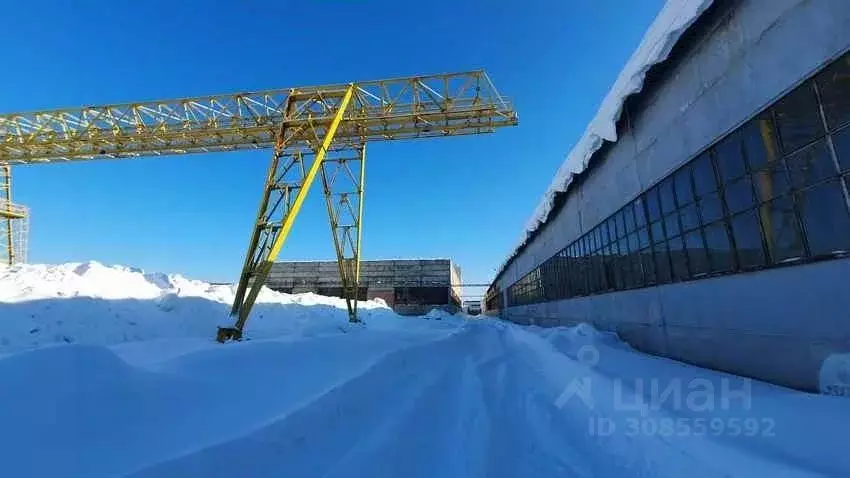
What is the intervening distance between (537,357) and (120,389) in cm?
674

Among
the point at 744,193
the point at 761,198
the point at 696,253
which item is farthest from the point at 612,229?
the point at 761,198

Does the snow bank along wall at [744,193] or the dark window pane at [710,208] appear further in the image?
the dark window pane at [710,208]

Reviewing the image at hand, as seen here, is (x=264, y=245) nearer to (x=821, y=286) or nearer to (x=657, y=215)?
(x=657, y=215)

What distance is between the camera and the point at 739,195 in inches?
201

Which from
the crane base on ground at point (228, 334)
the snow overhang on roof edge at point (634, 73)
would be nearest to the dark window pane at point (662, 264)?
the snow overhang on roof edge at point (634, 73)

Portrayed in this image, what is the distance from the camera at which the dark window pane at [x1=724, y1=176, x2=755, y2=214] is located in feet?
16.1

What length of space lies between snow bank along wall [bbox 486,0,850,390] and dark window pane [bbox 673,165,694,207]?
0.08ft

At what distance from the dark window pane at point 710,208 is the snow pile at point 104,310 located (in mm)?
9305

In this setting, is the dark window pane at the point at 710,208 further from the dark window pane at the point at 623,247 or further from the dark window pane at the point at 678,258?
the dark window pane at the point at 623,247

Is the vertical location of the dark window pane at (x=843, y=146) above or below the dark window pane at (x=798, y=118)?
below

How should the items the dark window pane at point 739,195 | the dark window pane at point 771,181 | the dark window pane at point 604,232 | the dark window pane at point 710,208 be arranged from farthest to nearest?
the dark window pane at point 604,232
the dark window pane at point 710,208
the dark window pane at point 739,195
the dark window pane at point 771,181

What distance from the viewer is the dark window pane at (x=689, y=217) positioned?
6.14m

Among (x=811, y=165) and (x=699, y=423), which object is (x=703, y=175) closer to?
(x=811, y=165)

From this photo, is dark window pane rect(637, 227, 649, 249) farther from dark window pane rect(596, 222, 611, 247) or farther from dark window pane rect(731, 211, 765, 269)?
dark window pane rect(731, 211, 765, 269)
